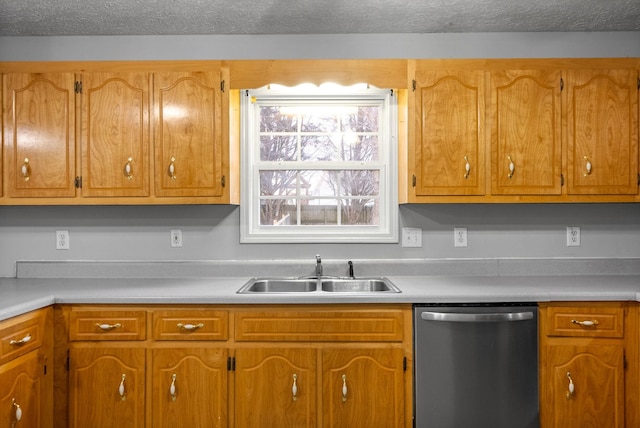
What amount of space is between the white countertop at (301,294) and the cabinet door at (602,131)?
0.54 metres

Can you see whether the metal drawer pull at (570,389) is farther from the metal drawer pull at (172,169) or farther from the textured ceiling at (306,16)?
the metal drawer pull at (172,169)

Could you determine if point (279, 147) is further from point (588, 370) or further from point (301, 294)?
point (588, 370)

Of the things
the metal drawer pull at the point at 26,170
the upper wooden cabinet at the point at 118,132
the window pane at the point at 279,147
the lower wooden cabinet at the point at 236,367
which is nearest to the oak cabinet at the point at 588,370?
the lower wooden cabinet at the point at 236,367

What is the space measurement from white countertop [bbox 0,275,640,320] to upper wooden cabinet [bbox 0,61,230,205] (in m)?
0.49

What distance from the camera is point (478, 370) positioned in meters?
1.93

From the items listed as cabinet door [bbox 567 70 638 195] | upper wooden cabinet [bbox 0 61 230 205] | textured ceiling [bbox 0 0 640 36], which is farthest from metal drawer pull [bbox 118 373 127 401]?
cabinet door [bbox 567 70 638 195]

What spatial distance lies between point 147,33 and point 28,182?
1068 mm

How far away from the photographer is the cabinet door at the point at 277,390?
1952 mm

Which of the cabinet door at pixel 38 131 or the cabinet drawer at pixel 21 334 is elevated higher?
the cabinet door at pixel 38 131

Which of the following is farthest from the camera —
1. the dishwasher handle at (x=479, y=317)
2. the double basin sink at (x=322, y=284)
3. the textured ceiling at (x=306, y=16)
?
the double basin sink at (x=322, y=284)

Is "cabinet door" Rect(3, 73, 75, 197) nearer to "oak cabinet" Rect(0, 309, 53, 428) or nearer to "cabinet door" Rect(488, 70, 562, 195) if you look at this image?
"oak cabinet" Rect(0, 309, 53, 428)

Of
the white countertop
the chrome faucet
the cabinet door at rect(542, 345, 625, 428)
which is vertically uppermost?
the chrome faucet

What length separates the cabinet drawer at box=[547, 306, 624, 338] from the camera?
1.96 m

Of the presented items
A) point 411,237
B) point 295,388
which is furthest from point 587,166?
point 295,388
